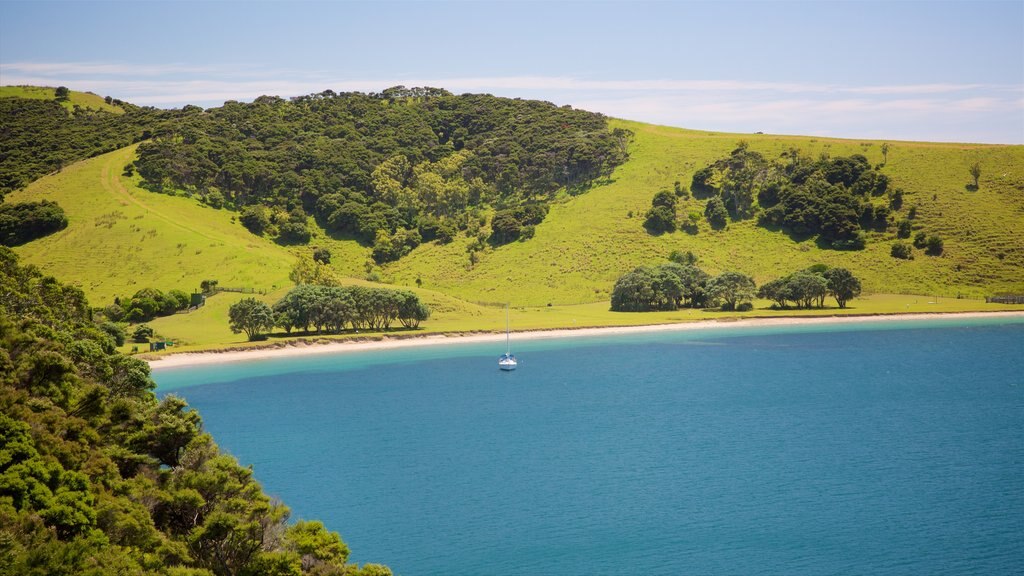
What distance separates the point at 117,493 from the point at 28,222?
439 feet

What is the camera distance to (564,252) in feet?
549

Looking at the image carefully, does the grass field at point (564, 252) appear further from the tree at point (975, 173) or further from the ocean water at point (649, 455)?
the ocean water at point (649, 455)

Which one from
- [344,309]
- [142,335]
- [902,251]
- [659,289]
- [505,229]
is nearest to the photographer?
[142,335]

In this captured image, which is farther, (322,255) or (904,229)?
(322,255)

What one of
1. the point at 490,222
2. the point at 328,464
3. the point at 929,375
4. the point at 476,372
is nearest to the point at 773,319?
the point at 929,375

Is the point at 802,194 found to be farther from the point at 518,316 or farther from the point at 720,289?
the point at 518,316

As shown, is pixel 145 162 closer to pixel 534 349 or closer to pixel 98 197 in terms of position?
pixel 98 197

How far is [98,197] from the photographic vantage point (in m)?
165

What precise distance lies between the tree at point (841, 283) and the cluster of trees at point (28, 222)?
399 feet

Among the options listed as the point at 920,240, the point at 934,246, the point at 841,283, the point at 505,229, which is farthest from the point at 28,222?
the point at 934,246

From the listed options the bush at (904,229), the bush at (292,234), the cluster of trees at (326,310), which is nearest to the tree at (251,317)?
the cluster of trees at (326,310)

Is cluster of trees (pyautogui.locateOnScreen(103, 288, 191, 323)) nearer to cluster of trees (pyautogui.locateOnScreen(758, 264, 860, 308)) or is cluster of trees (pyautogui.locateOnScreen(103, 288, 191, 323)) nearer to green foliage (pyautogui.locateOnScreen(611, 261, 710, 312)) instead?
green foliage (pyautogui.locateOnScreen(611, 261, 710, 312))

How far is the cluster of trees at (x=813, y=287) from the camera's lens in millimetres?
138625

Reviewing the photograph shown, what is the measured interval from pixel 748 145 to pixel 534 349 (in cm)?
9889
